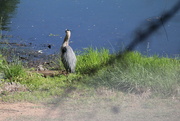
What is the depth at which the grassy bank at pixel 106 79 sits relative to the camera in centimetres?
576

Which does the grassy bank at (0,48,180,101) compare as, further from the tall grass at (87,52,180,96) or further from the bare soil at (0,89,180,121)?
the bare soil at (0,89,180,121)

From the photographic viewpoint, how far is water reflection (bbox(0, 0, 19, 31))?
11020 mm

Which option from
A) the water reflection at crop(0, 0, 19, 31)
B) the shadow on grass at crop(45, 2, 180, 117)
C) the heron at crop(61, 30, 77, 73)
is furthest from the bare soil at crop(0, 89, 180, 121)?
the water reflection at crop(0, 0, 19, 31)

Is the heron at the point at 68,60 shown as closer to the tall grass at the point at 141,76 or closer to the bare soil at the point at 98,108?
the tall grass at the point at 141,76

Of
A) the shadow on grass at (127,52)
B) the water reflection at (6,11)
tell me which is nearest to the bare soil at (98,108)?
the shadow on grass at (127,52)

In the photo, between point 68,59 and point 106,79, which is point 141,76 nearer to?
point 106,79

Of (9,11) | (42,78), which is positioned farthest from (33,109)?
(9,11)

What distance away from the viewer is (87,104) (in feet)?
17.3

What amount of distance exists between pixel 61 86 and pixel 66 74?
0.98 meters

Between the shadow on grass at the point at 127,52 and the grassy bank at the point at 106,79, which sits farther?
the grassy bank at the point at 106,79

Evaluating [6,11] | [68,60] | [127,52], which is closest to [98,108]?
[127,52]

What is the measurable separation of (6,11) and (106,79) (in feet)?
22.9

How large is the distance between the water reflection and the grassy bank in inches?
157

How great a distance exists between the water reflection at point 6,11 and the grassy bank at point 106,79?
3.98 meters
